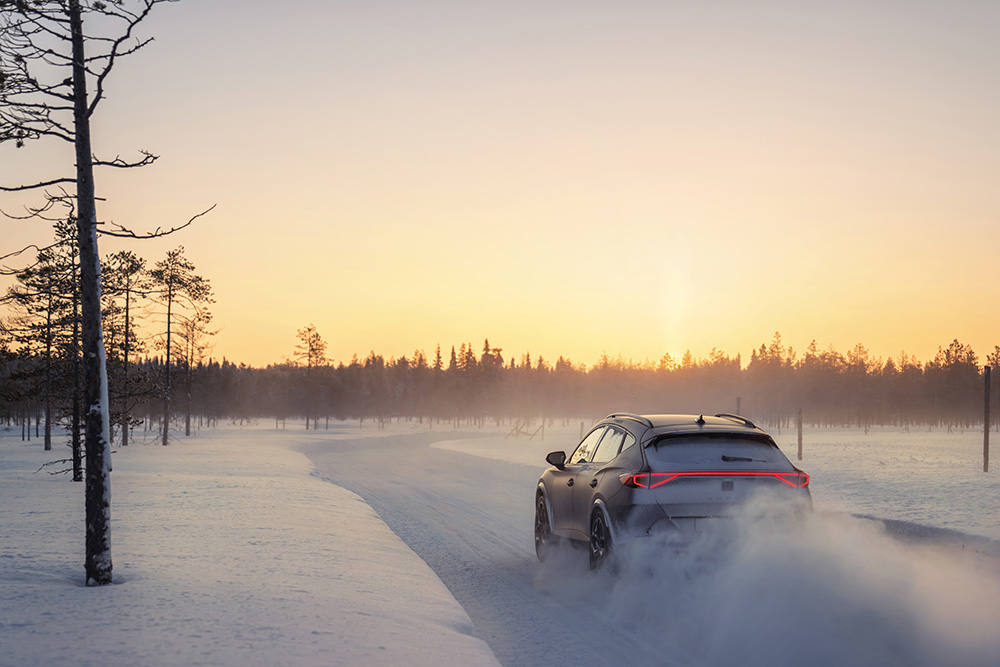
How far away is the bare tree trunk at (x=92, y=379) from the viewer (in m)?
7.40

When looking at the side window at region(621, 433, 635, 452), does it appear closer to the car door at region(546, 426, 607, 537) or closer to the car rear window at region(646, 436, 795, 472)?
the car rear window at region(646, 436, 795, 472)

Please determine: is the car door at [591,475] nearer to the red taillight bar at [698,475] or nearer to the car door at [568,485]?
the car door at [568,485]

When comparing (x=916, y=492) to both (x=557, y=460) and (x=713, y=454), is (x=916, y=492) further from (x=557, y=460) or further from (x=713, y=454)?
(x=713, y=454)

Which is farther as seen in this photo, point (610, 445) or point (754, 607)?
point (610, 445)

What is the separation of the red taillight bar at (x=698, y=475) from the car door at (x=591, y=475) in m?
0.91

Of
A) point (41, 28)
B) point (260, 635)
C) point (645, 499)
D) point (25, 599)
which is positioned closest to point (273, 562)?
point (25, 599)

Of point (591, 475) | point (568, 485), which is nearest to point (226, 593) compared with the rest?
point (591, 475)

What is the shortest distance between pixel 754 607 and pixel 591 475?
2.64m

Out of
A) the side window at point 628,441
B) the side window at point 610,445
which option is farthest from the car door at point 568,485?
the side window at point 628,441

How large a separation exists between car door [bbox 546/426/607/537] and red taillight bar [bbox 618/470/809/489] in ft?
5.41

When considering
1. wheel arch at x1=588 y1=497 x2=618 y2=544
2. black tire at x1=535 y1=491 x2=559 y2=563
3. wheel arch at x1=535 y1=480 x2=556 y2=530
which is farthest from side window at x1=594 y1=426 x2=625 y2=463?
black tire at x1=535 y1=491 x2=559 y2=563

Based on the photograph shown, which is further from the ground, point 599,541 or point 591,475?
point 591,475

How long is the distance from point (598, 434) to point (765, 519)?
106 inches

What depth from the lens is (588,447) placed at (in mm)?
9672
